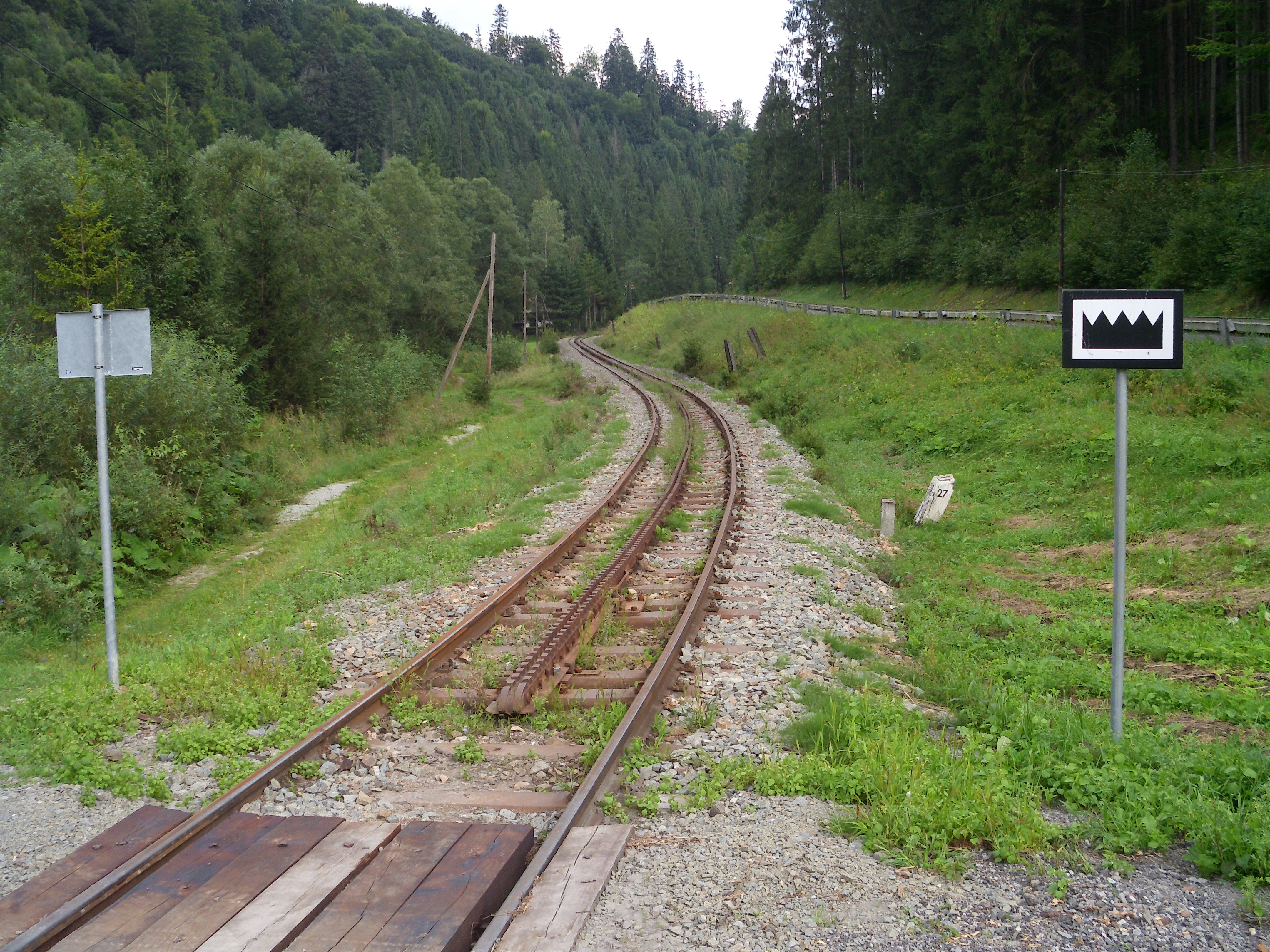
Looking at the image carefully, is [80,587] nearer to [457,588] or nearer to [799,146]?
[457,588]

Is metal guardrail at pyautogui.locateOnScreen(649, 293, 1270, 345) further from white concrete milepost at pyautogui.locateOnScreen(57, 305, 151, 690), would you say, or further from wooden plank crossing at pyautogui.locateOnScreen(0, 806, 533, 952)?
white concrete milepost at pyautogui.locateOnScreen(57, 305, 151, 690)

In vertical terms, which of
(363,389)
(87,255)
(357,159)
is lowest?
(363,389)

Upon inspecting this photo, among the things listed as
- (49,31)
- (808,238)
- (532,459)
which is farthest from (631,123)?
(532,459)

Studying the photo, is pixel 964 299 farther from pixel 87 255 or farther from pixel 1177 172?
pixel 87 255

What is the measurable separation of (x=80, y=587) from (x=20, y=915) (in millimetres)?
8897

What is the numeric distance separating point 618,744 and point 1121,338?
359 cm

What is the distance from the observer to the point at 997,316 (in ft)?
95.3

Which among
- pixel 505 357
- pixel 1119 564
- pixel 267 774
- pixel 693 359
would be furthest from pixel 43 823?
pixel 505 357

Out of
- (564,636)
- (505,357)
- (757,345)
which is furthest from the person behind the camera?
(505,357)

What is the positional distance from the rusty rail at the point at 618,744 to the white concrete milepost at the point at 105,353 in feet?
12.6

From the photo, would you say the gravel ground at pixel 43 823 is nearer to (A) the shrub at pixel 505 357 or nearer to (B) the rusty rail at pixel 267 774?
(B) the rusty rail at pixel 267 774

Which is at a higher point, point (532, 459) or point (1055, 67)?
point (1055, 67)

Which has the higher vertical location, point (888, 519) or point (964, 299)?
point (964, 299)

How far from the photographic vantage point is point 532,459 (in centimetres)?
1914
